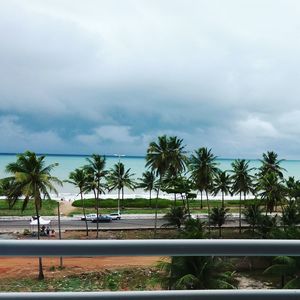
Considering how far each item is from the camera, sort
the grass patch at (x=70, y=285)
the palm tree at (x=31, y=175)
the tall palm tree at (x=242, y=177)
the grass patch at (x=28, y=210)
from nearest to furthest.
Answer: the grass patch at (x=70, y=285)
the palm tree at (x=31, y=175)
the tall palm tree at (x=242, y=177)
the grass patch at (x=28, y=210)

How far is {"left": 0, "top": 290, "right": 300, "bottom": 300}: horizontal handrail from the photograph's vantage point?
7.30ft

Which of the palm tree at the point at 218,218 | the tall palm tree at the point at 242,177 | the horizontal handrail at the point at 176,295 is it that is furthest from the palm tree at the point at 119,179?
the horizontal handrail at the point at 176,295

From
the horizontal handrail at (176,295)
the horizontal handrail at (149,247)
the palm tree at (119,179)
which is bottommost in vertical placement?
the horizontal handrail at (176,295)

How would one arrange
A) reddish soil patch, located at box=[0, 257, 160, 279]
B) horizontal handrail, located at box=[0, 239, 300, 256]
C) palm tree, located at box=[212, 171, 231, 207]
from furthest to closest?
1. palm tree, located at box=[212, 171, 231, 207]
2. reddish soil patch, located at box=[0, 257, 160, 279]
3. horizontal handrail, located at box=[0, 239, 300, 256]

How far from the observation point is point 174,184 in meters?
64.2

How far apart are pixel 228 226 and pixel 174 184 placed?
10003mm

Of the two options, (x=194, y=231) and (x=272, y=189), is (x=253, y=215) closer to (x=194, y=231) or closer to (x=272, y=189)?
(x=272, y=189)

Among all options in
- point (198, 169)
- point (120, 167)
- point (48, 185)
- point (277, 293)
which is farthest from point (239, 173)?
point (277, 293)

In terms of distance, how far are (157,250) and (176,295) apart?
0.86 feet

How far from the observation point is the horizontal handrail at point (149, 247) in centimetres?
218

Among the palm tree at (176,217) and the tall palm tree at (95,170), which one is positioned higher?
the tall palm tree at (95,170)

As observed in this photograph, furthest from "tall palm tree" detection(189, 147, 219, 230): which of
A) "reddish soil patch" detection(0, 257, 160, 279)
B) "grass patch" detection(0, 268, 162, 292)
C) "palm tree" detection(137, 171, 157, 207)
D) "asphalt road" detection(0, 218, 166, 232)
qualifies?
"grass patch" detection(0, 268, 162, 292)

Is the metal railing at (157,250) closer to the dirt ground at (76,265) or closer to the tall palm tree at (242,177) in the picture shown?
the dirt ground at (76,265)

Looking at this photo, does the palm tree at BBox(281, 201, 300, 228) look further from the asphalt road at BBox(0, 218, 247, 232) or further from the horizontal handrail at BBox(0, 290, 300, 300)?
the horizontal handrail at BBox(0, 290, 300, 300)
